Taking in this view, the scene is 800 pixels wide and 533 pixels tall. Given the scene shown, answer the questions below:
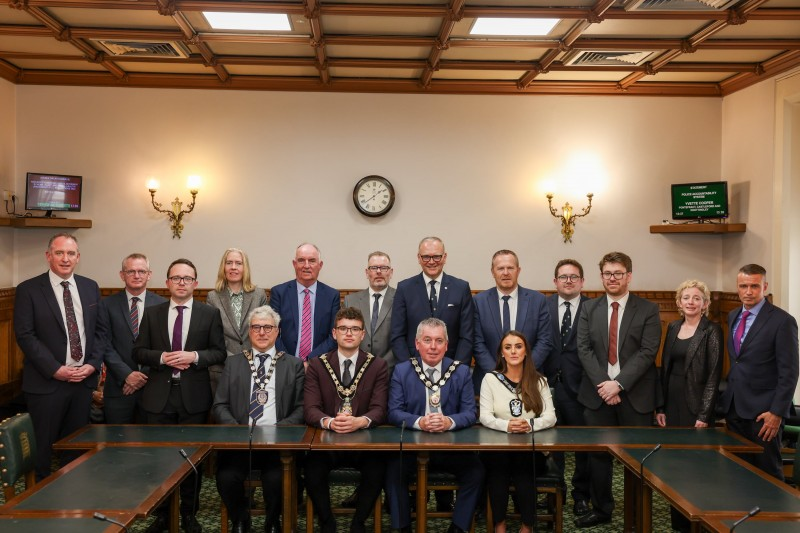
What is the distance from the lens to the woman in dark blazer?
4.31 metres

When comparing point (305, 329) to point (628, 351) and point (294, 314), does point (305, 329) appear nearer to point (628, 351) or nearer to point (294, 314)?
point (294, 314)

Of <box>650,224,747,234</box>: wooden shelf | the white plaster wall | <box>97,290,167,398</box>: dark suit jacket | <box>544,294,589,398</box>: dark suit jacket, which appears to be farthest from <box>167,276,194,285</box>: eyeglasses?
<box>650,224,747,234</box>: wooden shelf

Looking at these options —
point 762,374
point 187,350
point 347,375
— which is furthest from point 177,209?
point 762,374

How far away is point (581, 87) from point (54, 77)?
17.1 ft

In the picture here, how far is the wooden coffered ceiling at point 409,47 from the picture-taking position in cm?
501

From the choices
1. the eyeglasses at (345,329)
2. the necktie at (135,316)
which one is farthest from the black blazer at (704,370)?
the necktie at (135,316)

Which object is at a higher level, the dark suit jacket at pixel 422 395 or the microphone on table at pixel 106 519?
the dark suit jacket at pixel 422 395

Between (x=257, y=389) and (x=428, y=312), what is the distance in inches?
49.0

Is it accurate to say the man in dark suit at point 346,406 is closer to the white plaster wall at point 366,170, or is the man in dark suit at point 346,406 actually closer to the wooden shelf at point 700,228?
the white plaster wall at point 366,170

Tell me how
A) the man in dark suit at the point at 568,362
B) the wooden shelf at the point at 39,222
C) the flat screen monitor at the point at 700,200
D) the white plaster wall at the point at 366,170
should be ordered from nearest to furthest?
1. the man in dark suit at the point at 568,362
2. the wooden shelf at the point at 39,222
3. the flat screen monitor at the point at 700,200
4. the white plaster wall at the point at 366,170

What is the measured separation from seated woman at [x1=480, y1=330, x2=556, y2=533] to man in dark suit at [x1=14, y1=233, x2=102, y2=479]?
8.19 feet

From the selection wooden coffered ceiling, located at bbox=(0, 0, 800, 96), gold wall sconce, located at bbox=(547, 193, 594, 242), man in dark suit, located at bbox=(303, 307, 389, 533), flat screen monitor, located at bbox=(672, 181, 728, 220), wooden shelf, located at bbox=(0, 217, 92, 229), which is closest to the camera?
man in dark suit, located at bbox=(303, 307, 389, 533)

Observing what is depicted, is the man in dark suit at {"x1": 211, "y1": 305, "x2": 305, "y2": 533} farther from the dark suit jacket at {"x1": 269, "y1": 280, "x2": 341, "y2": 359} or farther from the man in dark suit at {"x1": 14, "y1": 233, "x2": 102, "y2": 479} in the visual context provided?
the man in dark suit at {"x1": 14, "y1": 233, "x2": 102, "y2": 479}

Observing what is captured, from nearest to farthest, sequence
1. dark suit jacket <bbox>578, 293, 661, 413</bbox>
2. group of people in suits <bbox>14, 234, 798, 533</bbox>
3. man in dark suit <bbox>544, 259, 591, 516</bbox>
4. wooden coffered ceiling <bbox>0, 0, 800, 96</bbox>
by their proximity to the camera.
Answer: group of people in suits <bbox>14, 234, 798, 533</bbox>
dark suit jacket <bbox>578, 293, 661, 413</bbox>
man in dark suit <bbox>544, 259, 591, 516</bbox>
wooden coffered ceiling <bbox>0, 0, 800, 96</bbox>
